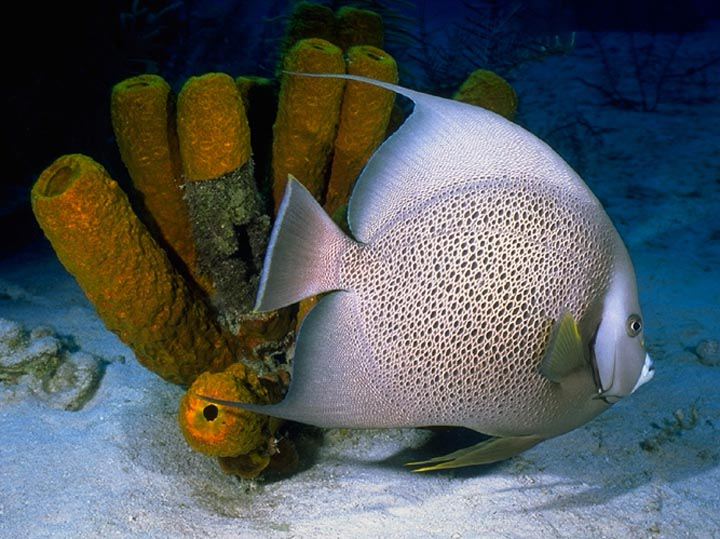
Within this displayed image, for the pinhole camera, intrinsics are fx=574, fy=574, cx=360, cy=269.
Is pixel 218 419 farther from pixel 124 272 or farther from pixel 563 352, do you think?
pixel 563 352

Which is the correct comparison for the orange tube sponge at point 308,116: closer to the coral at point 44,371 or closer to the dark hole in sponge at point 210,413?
the dark hole in sponge at point 210,413

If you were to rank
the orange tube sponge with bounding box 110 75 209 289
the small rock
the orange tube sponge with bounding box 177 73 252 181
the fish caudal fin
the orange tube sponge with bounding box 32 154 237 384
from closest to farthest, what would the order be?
the fish caudal fin < the orange tube sponge with bounding box 32 154 237 384 < the orange tube sponge with bounding box 177 73 252 181 < the orange tube sponge with bounding box 110 75 209 289 < the small rock

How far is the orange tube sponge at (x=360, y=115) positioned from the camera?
6.94ft

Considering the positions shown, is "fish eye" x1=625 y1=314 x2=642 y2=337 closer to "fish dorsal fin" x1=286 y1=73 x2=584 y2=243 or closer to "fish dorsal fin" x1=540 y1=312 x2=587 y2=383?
"fish dorsal fin" x1=540 y1=312 x2=587 y2=383

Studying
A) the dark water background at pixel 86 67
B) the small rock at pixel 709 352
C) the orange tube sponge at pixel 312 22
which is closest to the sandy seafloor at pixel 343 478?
the small rock at pixel 709 352

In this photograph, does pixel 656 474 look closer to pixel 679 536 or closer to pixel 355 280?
pixel 679 536

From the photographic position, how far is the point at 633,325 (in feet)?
4.58

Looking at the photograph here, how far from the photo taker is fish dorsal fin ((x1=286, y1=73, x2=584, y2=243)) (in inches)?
55.1

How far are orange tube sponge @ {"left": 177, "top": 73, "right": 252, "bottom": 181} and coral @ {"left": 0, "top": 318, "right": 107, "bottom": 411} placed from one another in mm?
1114

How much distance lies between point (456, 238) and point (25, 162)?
485cm

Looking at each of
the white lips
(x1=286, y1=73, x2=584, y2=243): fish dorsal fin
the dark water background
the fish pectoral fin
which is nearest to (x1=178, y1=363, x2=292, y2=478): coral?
the fish pectoral fin

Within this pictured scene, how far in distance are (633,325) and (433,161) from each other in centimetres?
63

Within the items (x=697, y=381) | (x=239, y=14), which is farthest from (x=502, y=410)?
(x=239, y=14)

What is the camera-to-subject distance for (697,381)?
3.06 m
